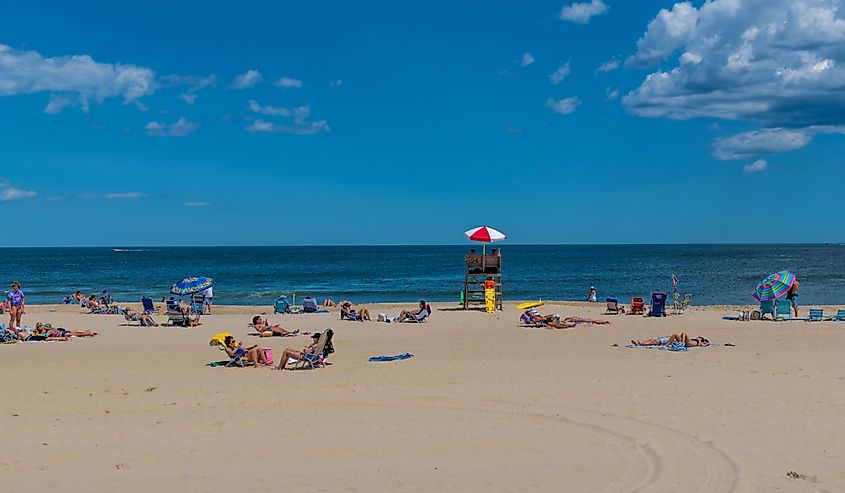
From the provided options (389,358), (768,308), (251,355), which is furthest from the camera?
(768,308)

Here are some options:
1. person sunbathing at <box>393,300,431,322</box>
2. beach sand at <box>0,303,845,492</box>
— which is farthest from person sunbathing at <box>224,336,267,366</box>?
person sunbathing at <box>393,300,431,322</box>

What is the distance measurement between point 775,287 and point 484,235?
8.97 metres

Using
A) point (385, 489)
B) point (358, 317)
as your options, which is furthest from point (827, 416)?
point (358, 317)

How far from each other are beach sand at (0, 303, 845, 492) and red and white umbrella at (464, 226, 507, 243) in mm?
9150

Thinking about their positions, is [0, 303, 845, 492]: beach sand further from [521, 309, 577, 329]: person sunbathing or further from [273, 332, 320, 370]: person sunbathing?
[521, 309, 577, 329]: person sunbathing

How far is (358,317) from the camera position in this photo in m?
20.7

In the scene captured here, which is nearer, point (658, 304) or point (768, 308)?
point (768, 308)

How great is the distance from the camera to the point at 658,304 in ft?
69.6

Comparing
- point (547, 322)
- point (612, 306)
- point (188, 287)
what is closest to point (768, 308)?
point (612, 306)

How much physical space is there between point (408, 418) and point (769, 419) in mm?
4308

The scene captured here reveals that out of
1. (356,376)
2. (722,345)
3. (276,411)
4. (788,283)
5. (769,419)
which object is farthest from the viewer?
(788,283)

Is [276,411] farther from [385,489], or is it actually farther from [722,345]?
[722,345]

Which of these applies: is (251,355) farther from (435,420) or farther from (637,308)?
(637,308)

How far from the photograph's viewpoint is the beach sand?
652cm
